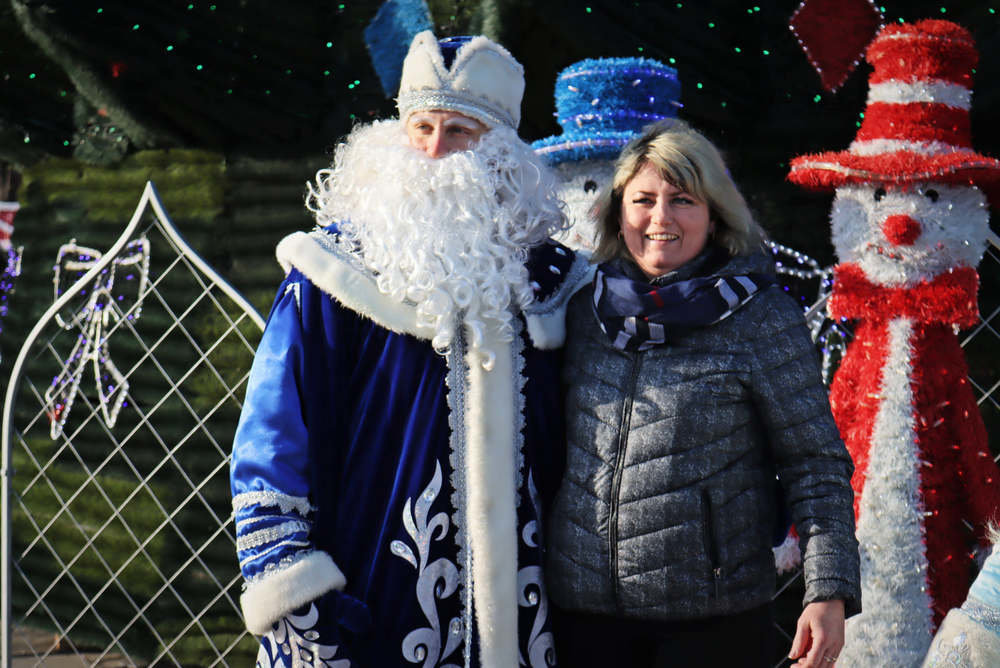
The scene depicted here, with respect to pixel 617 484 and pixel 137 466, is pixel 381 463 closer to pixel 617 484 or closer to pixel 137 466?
pixel 617 484

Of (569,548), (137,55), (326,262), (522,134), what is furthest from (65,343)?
(569,548)

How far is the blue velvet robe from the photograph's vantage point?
178 centimetres

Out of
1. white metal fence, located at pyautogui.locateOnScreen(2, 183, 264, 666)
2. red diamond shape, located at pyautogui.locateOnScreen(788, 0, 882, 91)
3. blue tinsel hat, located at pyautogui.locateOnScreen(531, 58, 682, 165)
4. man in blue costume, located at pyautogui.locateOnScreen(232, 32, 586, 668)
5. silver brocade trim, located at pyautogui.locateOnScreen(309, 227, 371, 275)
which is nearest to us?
man in blue costume, located at pyautogui.locateOnScreen(232, 32, 586, 668)

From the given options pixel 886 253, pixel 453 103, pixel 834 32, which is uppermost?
pixel 834 32

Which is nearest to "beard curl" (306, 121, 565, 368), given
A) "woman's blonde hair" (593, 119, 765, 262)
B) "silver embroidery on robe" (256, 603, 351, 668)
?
"woman's blonde hair" (593, 119, 765, 262)

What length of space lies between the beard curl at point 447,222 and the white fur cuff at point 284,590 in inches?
18.6

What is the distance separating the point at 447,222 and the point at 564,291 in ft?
0.93

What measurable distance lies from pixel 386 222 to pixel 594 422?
572 millimetres

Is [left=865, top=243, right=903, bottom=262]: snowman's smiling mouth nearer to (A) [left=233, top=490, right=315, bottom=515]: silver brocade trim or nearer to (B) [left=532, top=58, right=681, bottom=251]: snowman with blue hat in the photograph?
(B) [left=532, top=58, right=681, bottom=251]: snowman with blue hat

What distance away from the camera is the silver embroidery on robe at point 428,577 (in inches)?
71.2

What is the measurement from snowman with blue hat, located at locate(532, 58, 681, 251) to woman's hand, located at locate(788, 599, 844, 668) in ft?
4.87

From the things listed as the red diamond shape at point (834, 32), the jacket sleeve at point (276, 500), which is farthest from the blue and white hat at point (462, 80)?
the red diamond shape at point (834, 32)

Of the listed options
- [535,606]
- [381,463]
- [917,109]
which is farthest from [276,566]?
[917,109]

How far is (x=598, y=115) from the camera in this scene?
9.84ft
